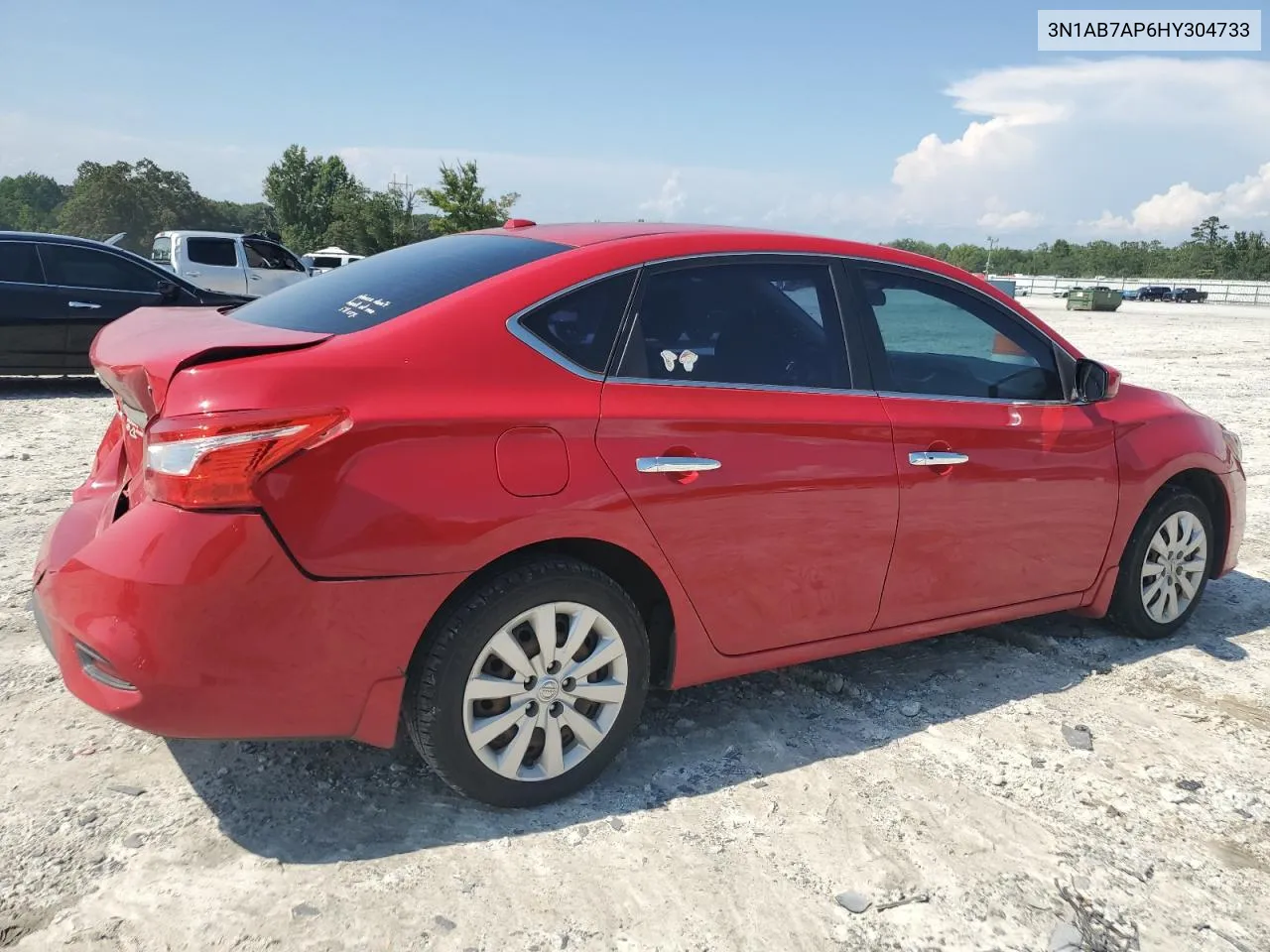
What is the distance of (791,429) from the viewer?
10.5ft

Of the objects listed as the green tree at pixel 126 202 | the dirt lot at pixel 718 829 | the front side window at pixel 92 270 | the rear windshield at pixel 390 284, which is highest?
the green tree at pixel 126 202

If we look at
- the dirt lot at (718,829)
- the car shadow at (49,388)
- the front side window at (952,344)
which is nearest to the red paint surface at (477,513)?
the front side window at (952,344)

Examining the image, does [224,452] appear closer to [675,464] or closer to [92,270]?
[675,464]

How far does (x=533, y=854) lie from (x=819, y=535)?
4.35ft

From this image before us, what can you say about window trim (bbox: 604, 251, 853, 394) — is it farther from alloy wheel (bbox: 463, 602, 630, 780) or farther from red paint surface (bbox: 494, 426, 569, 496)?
alloy wheel (bbox: 463, 602, 630, 780)

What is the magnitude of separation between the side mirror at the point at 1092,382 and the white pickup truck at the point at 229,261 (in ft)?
55.7

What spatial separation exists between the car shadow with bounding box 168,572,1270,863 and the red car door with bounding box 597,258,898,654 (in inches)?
15.3

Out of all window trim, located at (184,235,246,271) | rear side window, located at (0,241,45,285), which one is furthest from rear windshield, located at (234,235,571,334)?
window trim, located at (184,235,246,271)

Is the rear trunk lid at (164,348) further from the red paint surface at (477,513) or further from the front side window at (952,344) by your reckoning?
the front side window at (952,344)

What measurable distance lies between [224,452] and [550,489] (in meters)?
0.82

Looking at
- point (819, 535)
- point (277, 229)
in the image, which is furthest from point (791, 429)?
point (277, 229)

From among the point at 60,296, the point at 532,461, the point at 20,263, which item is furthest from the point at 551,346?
the point at 20,263

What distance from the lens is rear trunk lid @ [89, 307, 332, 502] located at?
2.55 metres

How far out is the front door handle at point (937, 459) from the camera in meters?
3.46
